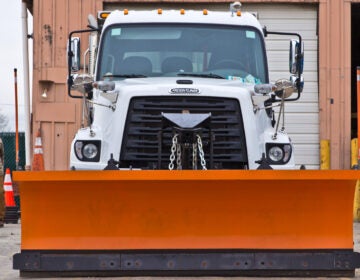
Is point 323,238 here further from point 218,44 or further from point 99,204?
point 218,44

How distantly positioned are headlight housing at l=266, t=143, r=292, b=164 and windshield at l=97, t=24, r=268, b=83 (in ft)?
3.61

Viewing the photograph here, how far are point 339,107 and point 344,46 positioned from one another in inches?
48.0

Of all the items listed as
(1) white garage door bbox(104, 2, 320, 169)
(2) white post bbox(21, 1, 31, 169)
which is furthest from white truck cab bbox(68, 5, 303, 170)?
(1) white garage door bbox(104, 2, 320, 169)

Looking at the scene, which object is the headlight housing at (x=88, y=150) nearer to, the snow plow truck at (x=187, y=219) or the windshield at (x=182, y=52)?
the snow plow truck at (x=187, y=219)

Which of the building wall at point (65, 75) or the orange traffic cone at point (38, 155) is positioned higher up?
the building wall at point (65, 75)

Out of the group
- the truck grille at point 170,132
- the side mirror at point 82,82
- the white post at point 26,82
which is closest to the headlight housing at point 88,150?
the truck grille at point 170,132

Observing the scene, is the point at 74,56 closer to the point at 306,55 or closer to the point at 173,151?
the point at 173,151

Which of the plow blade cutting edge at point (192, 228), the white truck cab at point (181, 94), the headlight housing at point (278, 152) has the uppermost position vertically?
the white truck cab at point (181, 94)

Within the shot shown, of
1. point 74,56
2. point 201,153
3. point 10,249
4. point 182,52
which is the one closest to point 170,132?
point 201,153

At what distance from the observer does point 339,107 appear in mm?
18641

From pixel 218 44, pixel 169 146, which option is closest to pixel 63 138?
pixel 218 44

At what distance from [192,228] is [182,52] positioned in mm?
2665

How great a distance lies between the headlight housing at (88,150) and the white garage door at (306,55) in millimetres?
10035

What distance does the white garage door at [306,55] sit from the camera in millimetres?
18734
